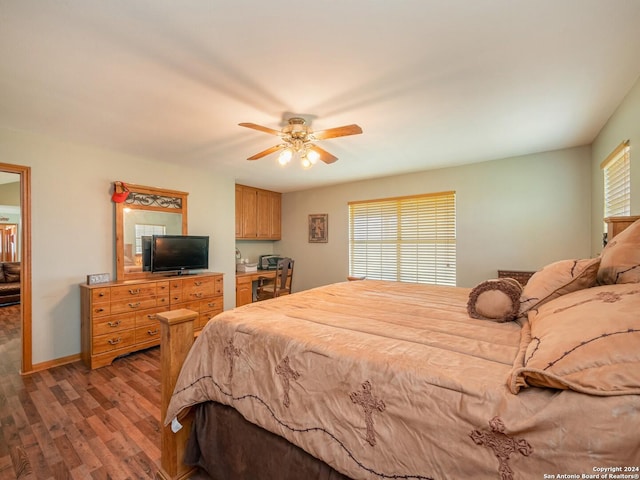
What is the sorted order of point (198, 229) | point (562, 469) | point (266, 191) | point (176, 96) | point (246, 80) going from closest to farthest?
point (562, 469)
point (246, 80)
point (176, 96)
point (198, 229)
point (266, 191)

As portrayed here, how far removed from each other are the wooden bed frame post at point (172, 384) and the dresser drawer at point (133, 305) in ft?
6.71

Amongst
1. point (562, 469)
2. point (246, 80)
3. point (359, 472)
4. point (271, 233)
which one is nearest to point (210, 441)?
point (359, 472)

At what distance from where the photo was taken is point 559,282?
138 cm

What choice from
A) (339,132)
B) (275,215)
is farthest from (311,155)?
(275,215)

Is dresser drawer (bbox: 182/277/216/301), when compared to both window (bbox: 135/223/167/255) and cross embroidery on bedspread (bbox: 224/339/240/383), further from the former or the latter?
cross embroidery on bedspread (bbox: 224/339/240/383)

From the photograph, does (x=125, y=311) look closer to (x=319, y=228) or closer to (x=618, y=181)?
(x=319, y=228)

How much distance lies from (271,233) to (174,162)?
8.18 ft

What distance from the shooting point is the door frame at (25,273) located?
280 centimetres

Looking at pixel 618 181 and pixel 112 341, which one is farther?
pixel 112 341

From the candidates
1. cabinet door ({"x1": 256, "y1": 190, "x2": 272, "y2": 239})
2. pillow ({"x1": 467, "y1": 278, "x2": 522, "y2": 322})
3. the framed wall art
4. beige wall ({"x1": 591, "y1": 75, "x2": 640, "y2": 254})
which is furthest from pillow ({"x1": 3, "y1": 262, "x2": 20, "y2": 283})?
beige wall ({"x1": 591, "y1": 75, "x2": 640, "y2": 254})

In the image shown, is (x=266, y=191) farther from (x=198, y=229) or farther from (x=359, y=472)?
(x=359, y=472)

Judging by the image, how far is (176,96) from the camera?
2.11 metres

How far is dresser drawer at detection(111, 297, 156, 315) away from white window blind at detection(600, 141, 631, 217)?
4698 millimetres

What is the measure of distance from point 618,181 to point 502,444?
298cm
